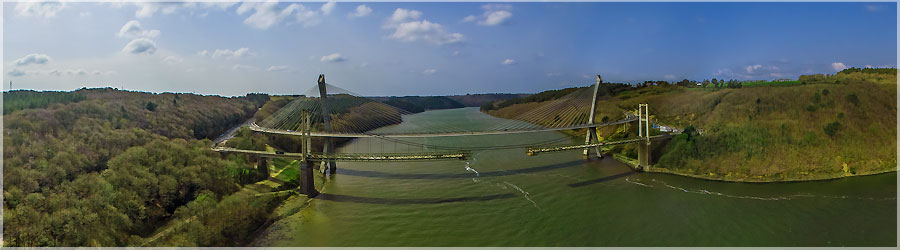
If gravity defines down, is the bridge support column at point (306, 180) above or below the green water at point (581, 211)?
above

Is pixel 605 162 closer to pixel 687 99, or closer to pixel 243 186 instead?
pixel 687 99

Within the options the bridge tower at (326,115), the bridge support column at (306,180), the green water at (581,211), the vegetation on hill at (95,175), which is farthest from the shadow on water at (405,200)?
the bridge tower at (326,115)

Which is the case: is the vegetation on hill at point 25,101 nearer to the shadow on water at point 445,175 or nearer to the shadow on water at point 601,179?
the shadow on water at point 445,175

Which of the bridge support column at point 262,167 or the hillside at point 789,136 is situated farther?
the hillside at point 789,136

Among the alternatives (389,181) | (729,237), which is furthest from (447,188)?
(729,237)

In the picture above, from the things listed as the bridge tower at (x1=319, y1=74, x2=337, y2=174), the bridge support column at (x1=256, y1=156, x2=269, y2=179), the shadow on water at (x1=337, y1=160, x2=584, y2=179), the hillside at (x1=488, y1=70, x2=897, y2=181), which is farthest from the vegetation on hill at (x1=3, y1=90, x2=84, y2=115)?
the hillside at (x1=488, y1=70, x2=897, y2=181)
